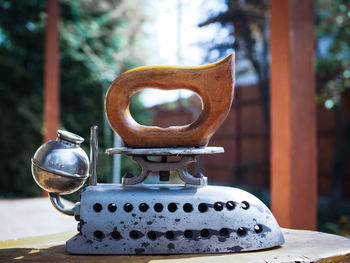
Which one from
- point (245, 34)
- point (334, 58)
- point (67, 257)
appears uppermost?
point (245, 34)

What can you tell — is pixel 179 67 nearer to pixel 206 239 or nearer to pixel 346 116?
pixel 206 239

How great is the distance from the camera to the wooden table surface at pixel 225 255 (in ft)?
2.67

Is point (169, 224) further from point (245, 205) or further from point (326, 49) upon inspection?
point (326, 49)

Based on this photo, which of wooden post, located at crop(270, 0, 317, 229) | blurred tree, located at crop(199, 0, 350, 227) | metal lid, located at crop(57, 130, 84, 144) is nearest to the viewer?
metal lid, located at crop(57, 130, 84, 144)

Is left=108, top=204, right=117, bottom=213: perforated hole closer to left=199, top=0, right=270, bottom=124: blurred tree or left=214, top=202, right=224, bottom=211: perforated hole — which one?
left=214, top=202, right=224, bottom=211: perforated hole

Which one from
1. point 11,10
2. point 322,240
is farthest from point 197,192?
point 11,10

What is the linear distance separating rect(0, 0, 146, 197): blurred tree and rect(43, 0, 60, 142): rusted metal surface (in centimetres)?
186

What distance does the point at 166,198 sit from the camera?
0.88 meters

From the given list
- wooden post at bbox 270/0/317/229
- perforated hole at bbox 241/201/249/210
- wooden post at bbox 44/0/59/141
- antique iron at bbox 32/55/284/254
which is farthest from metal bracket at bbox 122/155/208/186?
wooden post at bbox 44/0/59/141

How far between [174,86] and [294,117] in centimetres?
69

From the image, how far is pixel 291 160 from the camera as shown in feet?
4.74

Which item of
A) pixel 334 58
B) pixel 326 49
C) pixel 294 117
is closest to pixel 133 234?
pixel 294 117

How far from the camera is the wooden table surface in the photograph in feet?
2.67

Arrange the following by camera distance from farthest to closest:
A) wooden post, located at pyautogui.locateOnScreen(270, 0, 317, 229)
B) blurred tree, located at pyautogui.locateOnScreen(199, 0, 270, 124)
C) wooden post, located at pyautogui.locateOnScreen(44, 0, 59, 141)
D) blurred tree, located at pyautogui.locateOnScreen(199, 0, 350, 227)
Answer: blurred tree, located at pyautogui.locateOnScreen(199, 0, 270, 124), blurred tree, located at pyautogui.locateOnScreen(199, 0, 350, 227), wooden post, located at pyautogui.locateOnScreen(44, 0, 59, 141), wooden post, located at pyautogui.locateOnScreen(270, 0, 317, 229)
